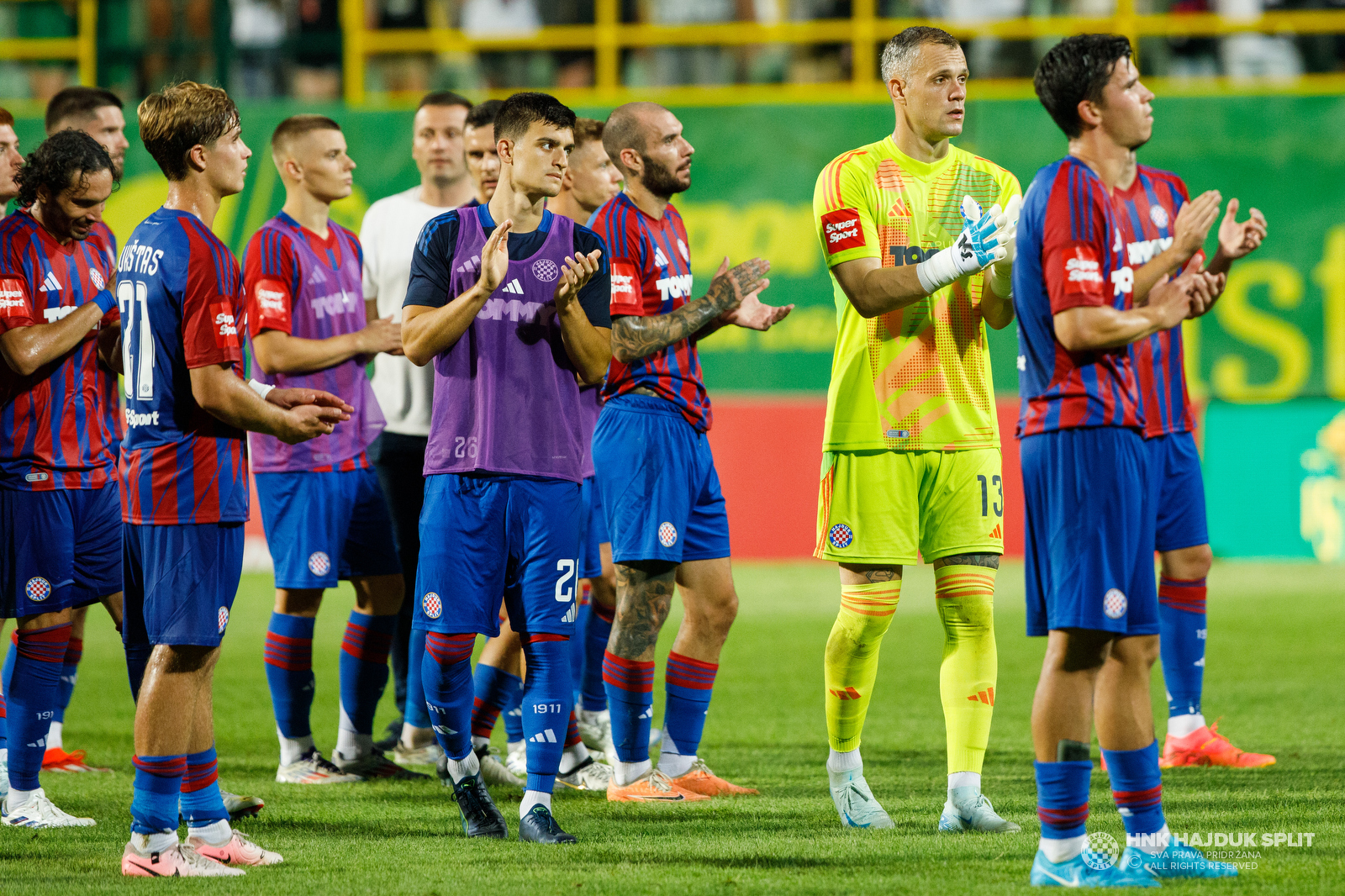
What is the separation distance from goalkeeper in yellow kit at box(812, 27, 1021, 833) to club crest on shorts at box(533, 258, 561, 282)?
92 centimetres

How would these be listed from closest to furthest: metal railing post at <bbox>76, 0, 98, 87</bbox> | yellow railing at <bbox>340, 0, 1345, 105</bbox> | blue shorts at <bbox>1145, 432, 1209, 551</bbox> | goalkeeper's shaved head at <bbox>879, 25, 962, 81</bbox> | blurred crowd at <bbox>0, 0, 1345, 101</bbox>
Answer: goalkeeper's shaved head at <bbox>879, 25, 962, 81</bbox>
blue shorts at <bbox>1145, 432, 1209, 551</bbox>
yellow railing at <bbox>340, 0, 1345, 105</bbox>
blurred crowd at <bbox>0, 0, 1345, 101</bbox>
metal railing post at <bbox>76, 0, 98, 87</bbox>

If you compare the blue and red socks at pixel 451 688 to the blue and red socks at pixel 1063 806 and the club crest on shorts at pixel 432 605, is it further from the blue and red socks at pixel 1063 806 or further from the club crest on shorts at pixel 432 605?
the blue and red socks at pixel 1063 806

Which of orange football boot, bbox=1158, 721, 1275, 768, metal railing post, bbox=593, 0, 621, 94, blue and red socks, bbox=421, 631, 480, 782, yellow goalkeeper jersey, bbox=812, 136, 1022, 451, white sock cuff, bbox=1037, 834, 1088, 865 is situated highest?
metal railing post, bbox=593, 0, 621, 94

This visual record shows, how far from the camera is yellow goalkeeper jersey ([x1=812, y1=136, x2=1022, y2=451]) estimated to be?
507 centimetres

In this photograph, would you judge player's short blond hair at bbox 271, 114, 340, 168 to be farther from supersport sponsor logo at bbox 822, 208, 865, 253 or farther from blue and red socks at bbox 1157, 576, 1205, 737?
blue and red socks at bbox 1157, 576, 1205, 737

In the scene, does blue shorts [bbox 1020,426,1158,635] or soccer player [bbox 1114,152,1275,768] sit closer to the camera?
blue shorts [bbox 1020,426,1158,635]

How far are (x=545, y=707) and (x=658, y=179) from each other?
6.93 ft

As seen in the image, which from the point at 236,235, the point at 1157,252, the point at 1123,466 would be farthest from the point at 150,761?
the point at 236,235

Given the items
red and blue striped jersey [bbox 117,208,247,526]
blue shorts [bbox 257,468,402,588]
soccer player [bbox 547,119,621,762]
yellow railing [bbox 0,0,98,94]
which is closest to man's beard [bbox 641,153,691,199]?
soccer player [bbox 547,119,621,762]

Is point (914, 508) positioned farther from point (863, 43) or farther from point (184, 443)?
point (863, 43)

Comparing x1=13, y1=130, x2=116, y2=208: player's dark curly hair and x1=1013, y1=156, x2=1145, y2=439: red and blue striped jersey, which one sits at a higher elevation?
x1=13, y1=130, x2=116, y2=208: player's dark curly hair

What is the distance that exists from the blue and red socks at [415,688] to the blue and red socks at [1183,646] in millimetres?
2942

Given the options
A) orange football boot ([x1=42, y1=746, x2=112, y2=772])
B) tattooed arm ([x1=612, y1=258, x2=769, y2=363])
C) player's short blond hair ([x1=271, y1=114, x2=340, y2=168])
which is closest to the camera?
tattooed arm ([x1=612, y1=258, x2=769, y2=363])

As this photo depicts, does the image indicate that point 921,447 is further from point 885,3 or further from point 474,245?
point 885,3
